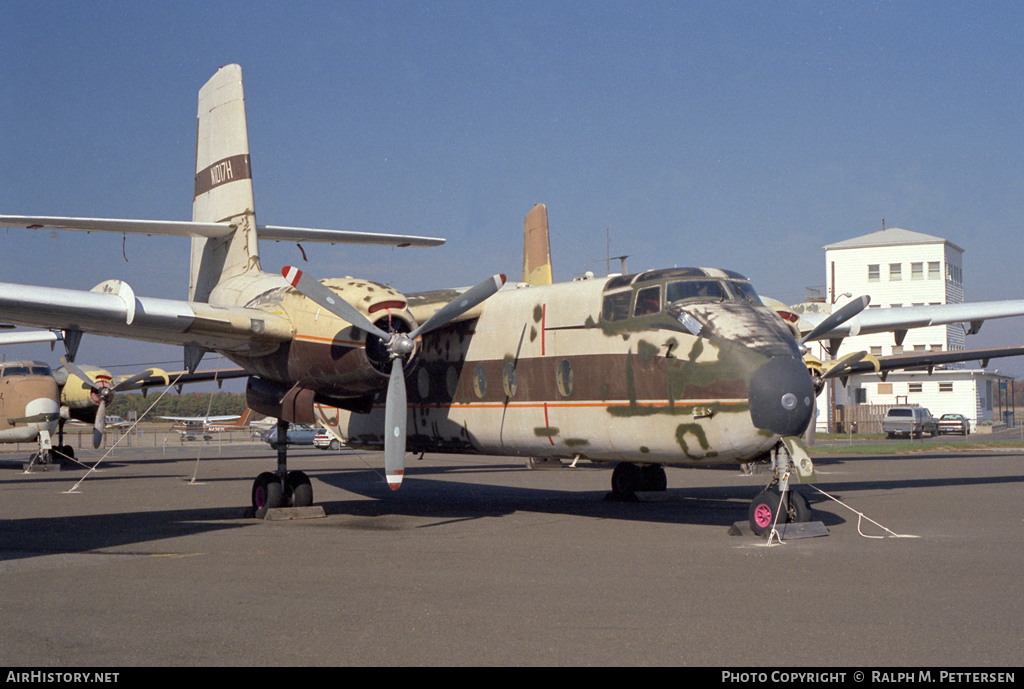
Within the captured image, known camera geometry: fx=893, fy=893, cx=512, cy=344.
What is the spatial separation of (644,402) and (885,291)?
205 ft

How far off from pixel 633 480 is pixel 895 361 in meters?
13.1

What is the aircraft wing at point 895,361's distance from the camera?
74.6ft

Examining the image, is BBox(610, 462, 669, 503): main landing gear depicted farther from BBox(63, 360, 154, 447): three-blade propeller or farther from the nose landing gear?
BBox(63, 360, 154, 447): three-blade propeller

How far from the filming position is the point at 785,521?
473 inches

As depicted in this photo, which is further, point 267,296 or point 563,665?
point 267,296

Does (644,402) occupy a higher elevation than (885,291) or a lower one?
lower

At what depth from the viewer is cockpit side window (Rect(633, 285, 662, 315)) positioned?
12.6m

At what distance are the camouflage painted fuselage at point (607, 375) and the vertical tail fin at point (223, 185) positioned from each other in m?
4.49

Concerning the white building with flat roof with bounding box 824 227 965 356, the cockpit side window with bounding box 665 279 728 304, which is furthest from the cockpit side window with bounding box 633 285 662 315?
the white building with flat roof with bounding box 824 227 965 356

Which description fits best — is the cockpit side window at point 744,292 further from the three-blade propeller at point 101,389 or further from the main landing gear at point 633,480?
the three-blade propeller at point 101,389

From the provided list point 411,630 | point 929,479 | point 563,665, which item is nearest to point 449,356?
point 411,630

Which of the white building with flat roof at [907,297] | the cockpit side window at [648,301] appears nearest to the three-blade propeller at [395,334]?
the cockpit side window at [648,301]

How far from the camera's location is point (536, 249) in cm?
2139
